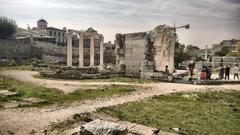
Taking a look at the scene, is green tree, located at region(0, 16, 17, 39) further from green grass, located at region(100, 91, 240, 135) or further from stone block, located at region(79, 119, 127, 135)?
stone block, located at region(79, 119, 127, 135)

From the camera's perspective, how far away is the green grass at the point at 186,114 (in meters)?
7.24

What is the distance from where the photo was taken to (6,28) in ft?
189

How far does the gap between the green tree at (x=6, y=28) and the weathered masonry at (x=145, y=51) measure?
41413mm

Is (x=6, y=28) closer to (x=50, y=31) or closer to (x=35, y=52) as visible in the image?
(x=35, y=52)

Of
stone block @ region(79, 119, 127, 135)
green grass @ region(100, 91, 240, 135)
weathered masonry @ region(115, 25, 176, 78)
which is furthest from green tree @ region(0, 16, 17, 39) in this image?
stone block @ region(79, 119, 127, 135)

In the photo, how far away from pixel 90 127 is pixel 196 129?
3.13 m

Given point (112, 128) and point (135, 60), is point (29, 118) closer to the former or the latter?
point (112, 128)

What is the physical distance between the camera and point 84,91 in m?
13.6

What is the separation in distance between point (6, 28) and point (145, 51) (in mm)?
45116

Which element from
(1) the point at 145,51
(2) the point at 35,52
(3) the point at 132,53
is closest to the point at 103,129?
(1) the point at 145,51

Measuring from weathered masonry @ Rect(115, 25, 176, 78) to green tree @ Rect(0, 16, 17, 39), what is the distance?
41.4 meters

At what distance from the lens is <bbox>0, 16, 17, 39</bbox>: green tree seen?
57006mm

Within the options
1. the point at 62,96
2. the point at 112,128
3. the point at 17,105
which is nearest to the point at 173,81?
the point at 62,96

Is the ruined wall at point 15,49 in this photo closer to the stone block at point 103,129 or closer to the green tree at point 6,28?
Result: the green tree at point 6,28
